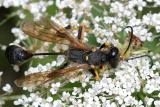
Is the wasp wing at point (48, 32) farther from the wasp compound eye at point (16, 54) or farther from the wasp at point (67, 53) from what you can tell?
the wasp compound eye at point (16, 54)

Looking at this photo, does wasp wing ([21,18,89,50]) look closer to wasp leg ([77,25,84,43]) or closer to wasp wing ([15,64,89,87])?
wasp leg ([77,25,84,43])

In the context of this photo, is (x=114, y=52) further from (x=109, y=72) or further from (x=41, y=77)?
(x=41, y=77)

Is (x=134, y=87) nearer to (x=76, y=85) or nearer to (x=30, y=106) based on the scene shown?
(x=76, y=85)

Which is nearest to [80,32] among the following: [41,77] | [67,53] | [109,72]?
[67,53]

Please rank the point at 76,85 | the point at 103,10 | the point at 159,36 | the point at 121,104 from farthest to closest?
the point at 103,10, the point at 159,36, the point at 76,85, the point at 121,104

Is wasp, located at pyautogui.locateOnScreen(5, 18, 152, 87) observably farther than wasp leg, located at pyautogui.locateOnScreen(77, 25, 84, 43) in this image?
No

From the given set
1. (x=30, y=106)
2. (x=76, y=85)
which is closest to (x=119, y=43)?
(x=76, y=85)

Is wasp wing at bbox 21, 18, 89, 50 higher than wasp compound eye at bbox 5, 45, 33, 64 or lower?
higher

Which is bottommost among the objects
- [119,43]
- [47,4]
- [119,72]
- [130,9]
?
[119,72]

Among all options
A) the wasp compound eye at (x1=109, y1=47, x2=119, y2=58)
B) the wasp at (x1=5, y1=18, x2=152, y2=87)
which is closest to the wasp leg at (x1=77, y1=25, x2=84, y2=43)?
the wasp at (x1=5, y1=18, x2=152, y2=87)
